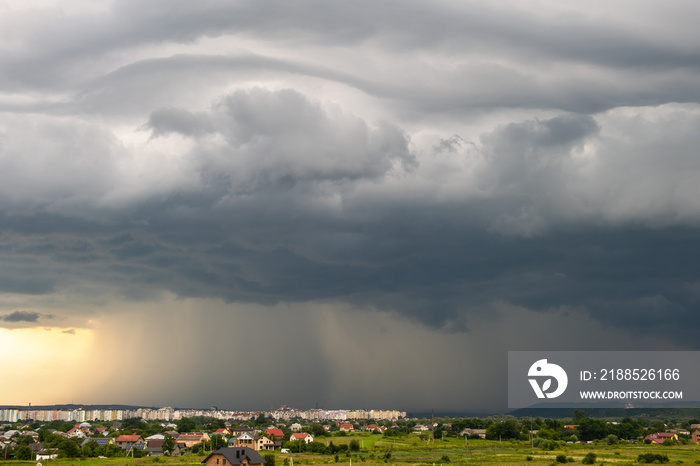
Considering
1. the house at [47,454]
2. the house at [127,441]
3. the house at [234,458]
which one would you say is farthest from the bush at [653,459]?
the house at [127,441]

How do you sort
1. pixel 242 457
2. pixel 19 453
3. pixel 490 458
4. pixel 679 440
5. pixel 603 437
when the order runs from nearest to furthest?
pixel 242 457 < pixel 490 458 < pixel 19 453 < pixel 679 440 < pixel 603 437

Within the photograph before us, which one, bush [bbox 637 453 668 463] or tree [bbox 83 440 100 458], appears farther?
tree [bbox 83 440 100 458]

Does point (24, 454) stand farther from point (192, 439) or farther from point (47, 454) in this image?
point (192, 439)

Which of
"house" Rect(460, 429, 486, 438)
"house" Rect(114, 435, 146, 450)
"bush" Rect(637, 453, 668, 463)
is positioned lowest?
"house" Rect(460, 429, 486, 438)

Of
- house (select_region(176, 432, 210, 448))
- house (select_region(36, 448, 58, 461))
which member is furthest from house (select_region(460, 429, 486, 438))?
house (select_region(36, 448, 58, 461))

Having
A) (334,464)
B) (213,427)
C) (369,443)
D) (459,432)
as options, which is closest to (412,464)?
(334,464)

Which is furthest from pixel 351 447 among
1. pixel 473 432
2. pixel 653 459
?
pixel 473 432

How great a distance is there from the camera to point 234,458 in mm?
78062

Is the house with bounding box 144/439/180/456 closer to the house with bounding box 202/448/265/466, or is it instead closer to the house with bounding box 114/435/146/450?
the house with bounding box 114/435/146/450

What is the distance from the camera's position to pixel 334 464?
93.1m

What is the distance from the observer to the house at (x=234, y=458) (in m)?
77.7

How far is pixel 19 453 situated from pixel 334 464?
5553 cm

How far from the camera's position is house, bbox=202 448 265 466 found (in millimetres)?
77688

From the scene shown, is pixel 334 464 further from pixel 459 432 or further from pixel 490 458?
pixel 459 432
